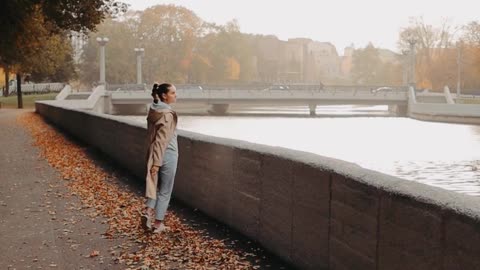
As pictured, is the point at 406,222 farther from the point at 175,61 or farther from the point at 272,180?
the point at 175,61

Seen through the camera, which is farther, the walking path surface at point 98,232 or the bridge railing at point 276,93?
the bridge railing at point 276,93

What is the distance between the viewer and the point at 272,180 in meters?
7.10

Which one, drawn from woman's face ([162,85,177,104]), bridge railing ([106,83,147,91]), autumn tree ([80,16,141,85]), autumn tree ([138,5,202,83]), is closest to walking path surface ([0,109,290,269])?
woman's face ([162,85,177,104])

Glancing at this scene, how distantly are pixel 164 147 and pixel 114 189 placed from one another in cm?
453

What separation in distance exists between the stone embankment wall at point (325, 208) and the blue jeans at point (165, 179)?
0.81 m

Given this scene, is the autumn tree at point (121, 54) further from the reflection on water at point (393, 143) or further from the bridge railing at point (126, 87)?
the reflection on water at point (393, 143)

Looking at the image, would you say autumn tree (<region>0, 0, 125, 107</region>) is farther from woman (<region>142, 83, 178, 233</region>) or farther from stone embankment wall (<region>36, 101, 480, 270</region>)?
woman (<region>142, 83, 178, 233</region>)

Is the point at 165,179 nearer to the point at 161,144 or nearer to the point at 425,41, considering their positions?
the point at 161,144

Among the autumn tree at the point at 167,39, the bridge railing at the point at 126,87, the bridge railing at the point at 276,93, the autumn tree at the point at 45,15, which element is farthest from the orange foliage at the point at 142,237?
the autumn tree at the point at 167,39

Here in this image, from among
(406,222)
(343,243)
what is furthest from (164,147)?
(406,222)

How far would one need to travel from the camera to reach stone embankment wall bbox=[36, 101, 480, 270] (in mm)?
4141

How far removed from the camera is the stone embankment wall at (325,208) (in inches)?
163

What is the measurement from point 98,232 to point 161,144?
1.53 metres

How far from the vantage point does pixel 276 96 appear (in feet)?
236
